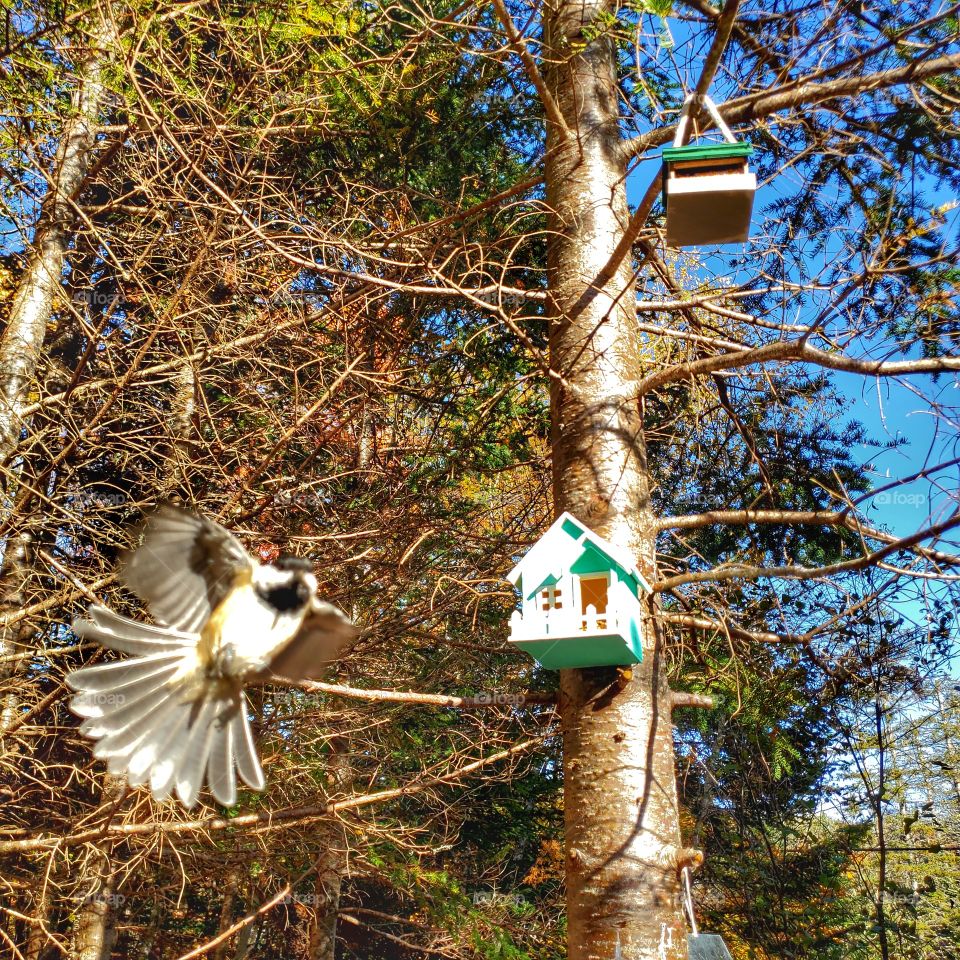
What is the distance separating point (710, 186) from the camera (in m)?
2.70

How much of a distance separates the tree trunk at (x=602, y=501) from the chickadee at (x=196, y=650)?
1.16 meters

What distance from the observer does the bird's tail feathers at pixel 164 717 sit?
1.89 meters

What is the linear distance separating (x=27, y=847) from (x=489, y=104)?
19.0 feet

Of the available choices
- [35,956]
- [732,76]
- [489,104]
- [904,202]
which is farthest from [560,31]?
[35,956]

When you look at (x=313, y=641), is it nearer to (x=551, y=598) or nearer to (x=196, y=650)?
(x=196, y=650)

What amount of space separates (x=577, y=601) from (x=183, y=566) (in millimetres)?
1314

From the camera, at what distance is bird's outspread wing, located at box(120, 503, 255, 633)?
2.14 metres

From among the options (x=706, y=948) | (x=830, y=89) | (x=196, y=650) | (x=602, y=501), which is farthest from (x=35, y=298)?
(x=706, y=948)

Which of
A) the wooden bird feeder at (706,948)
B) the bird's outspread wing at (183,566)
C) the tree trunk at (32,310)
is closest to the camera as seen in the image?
the bird's outspread wing at (183,566)

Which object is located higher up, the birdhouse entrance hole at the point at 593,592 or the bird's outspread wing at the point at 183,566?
the birdhouse entrance hole at the point at 593,592

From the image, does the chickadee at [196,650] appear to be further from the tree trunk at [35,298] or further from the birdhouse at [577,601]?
the tree trunk at [35,298]

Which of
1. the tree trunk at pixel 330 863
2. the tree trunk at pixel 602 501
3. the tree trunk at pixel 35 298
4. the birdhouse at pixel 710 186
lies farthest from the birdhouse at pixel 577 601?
the tree trunk at pixel 35 298

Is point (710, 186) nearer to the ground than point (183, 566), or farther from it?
farther from it

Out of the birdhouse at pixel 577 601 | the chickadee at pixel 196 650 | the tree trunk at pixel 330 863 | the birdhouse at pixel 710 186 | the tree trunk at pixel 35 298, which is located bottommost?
the tree trunk at pixel 330 863
